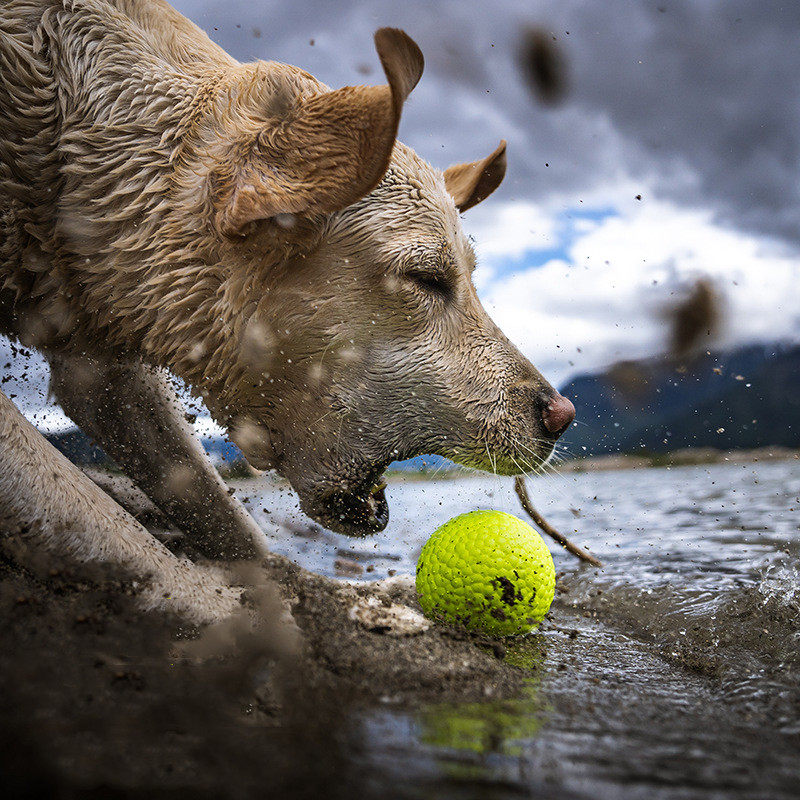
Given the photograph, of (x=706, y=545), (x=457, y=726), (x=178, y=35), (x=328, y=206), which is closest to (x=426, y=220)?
(x=328, y=206)

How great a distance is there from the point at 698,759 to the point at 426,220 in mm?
2004

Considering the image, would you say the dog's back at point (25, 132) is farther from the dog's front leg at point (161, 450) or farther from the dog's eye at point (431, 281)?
the dog's eye at point (431, 281)

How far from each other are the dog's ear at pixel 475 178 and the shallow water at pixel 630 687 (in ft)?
4.43

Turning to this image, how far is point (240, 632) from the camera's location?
81.9 inches

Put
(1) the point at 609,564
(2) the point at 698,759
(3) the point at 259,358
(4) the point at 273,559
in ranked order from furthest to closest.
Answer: (1) the point at 609,564, (4) the point at 273,559, (3) the point at 259,358, (2) the point at 698,759

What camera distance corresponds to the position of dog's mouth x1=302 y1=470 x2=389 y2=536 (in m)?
2.89

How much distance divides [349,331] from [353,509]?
0.78 m

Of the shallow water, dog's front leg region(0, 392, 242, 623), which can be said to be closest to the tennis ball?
the shallow water

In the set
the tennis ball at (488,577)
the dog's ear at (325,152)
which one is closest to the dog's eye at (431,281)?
the dog's ear at (325,152)

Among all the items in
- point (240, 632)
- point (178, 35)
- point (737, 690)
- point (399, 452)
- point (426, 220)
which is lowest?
point (240, 632)

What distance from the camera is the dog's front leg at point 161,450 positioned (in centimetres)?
358

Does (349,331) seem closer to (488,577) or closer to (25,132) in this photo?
(488,577)

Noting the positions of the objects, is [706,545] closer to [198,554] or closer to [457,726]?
[198,554]

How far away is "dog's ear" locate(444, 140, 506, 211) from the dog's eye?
72cm
